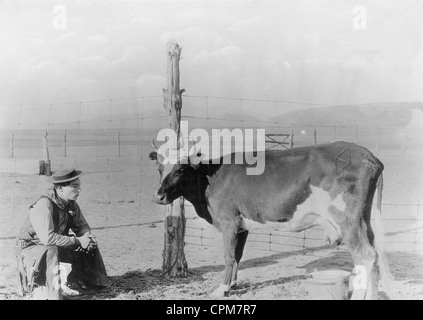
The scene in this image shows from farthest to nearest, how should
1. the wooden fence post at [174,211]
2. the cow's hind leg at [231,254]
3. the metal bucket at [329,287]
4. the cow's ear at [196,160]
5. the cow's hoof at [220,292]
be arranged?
the wooden fence post at [174,211] < the cow's ear at [196,160] < the cow's hind leg at [231,254] < the cow's hoof at [220,292] < the metal bucket at [329,287]

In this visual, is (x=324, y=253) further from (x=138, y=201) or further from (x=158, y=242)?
(x=138, y=201)

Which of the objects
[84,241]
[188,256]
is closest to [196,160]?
[84,241]

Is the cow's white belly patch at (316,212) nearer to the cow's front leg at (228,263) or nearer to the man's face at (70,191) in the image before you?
the cow's front leg at (228,263)

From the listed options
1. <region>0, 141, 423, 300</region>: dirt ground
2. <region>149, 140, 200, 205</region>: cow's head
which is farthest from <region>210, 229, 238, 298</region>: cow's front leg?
<region>149, 140, 200, 205</region>: cow's head

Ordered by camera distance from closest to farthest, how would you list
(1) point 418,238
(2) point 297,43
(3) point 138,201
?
(2) point 297,43 < (1) point 418,238 < (3) point 138,201

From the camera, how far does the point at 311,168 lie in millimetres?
5629

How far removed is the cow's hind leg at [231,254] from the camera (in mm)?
5870

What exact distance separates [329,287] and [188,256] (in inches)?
117

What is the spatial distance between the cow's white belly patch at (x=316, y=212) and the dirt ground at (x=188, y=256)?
31.5 inches

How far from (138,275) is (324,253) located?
3111mm

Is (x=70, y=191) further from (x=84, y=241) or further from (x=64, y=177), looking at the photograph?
(x=84, y=241)

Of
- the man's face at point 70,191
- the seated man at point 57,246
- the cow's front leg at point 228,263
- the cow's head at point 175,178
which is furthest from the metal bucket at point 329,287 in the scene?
the man's face at point 70,191

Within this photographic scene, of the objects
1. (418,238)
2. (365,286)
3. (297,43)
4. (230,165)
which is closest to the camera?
(365,286)

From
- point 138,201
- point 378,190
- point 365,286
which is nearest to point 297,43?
point 378,190
